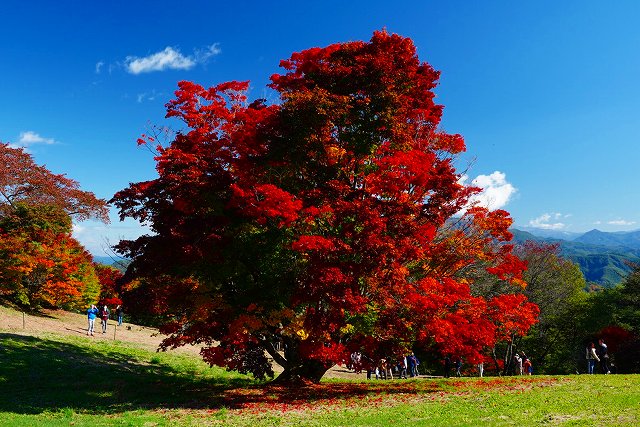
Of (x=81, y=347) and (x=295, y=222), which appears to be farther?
(x=81, y=347)

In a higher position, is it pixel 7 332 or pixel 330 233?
pixel 330 233

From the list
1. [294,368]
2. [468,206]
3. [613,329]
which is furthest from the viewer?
[613,329]

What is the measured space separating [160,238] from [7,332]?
591 inches

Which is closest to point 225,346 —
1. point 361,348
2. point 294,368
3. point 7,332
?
point 294,368

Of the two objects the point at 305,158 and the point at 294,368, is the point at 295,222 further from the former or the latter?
the point at 294,368

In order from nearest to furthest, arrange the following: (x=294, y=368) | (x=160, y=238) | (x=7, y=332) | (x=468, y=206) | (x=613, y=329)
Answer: (x=160, y=238) → (x=468, y=206) → (x=294, y=368) → (x=7, y=332) → (x=613, y=329)

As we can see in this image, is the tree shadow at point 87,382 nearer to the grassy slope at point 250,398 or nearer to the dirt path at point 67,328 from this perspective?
the grassy slope at point 250,398

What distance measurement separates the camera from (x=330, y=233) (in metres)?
14.4

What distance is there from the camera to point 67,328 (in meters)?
29.9

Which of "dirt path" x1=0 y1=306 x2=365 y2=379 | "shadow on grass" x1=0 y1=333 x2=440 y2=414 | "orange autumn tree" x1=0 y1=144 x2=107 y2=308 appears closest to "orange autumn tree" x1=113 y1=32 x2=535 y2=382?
"shadow on grass" x1=0 y1=333 x2=440 y2=414

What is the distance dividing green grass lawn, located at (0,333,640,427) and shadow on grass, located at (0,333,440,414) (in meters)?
0.04

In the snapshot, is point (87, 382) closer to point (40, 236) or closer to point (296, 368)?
point (296, 368)

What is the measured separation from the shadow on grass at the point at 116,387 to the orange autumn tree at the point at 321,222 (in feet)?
4.67

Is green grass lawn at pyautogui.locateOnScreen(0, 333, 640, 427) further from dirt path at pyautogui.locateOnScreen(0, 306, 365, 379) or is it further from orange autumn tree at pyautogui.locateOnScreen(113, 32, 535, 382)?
dirt path at pyautogui.locateOnScreen(0, 306, 365, 379)
